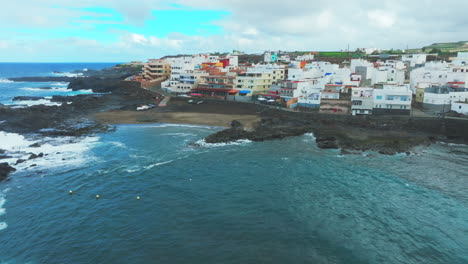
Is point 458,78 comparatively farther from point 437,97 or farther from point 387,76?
point 387,76

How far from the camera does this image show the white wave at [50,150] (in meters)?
40.2

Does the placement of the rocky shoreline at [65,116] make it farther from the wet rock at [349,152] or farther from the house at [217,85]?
the wet rock at [349,152]

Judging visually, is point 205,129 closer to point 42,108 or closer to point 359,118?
point 359,118

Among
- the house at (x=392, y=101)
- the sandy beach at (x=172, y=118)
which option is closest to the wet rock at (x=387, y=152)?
the house at (x=392, y=101)

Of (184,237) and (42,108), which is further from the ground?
(42,108)

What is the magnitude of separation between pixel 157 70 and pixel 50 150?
83.3 metres

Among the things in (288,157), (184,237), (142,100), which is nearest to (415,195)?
(288,157)

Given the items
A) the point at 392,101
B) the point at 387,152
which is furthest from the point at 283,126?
the point at 392,101

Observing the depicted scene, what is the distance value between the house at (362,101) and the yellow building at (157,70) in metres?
77.8

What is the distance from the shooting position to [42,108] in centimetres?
7181

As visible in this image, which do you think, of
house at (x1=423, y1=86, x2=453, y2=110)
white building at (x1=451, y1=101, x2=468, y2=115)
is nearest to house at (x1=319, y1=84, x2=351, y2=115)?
house at (x1=423, y1=86, x2=453, y2=110)

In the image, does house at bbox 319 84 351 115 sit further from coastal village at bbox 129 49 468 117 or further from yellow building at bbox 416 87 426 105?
yellow building at bbox 416 87 426 105

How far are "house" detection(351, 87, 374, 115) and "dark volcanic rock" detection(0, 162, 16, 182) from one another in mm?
58754

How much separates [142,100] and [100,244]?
70.3 m
